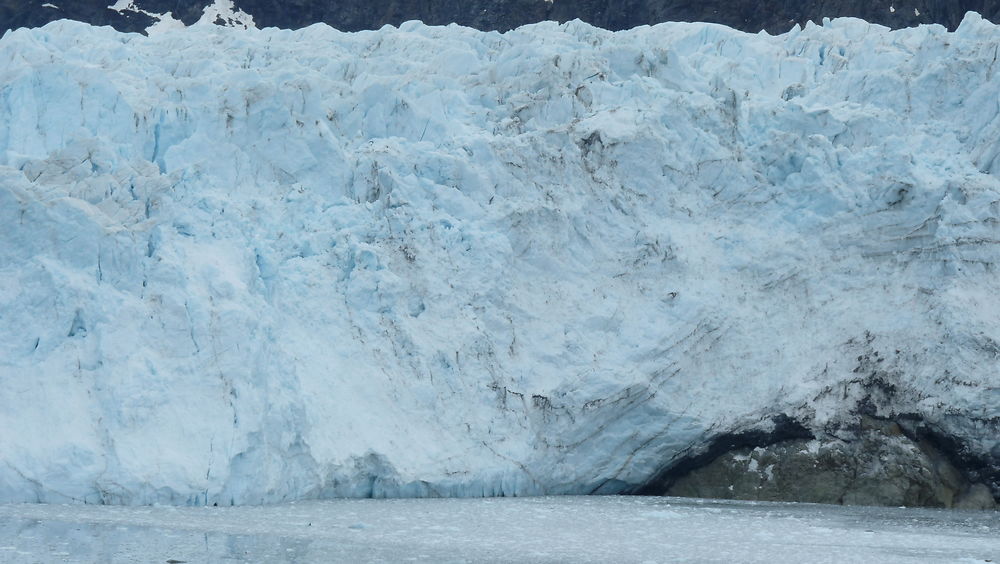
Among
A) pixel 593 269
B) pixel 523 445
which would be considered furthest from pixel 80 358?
pixel 593 269

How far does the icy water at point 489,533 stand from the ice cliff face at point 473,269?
2.23 ft

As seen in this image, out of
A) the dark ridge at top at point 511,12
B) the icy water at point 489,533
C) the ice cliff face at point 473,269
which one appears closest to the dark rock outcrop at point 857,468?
the ice cliff face at point 473,269

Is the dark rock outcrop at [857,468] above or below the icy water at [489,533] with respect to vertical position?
above

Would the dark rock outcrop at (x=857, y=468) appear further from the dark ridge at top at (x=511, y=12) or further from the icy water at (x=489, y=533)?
the dark ridge at top at (x=511, y=12)

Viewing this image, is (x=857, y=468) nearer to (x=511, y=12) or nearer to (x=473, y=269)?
(x=473, y=269)

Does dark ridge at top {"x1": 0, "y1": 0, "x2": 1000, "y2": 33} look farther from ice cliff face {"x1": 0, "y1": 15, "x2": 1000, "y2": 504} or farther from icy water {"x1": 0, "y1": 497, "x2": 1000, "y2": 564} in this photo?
icy water {"x1": 0, "y1": 497, "x2": 1000, "y2": 564}

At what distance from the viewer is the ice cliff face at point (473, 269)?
424 inches

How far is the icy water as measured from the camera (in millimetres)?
8320

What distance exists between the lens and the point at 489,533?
31.6 ft

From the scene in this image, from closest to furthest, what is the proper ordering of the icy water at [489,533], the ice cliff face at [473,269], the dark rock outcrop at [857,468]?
1. the icy water at [489,533]
2. the ice cliff face at [473,269]
3. the dark rock outcrop at [857,468]

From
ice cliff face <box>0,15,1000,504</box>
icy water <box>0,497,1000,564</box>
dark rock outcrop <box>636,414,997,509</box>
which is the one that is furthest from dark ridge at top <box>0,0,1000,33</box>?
icy water <box>0,497,1000,564</box>

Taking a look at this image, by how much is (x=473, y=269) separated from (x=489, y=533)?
11.9 ft

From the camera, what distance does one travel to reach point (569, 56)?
14.9 m

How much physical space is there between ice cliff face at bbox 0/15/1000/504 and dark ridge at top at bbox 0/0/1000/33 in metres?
8.36
